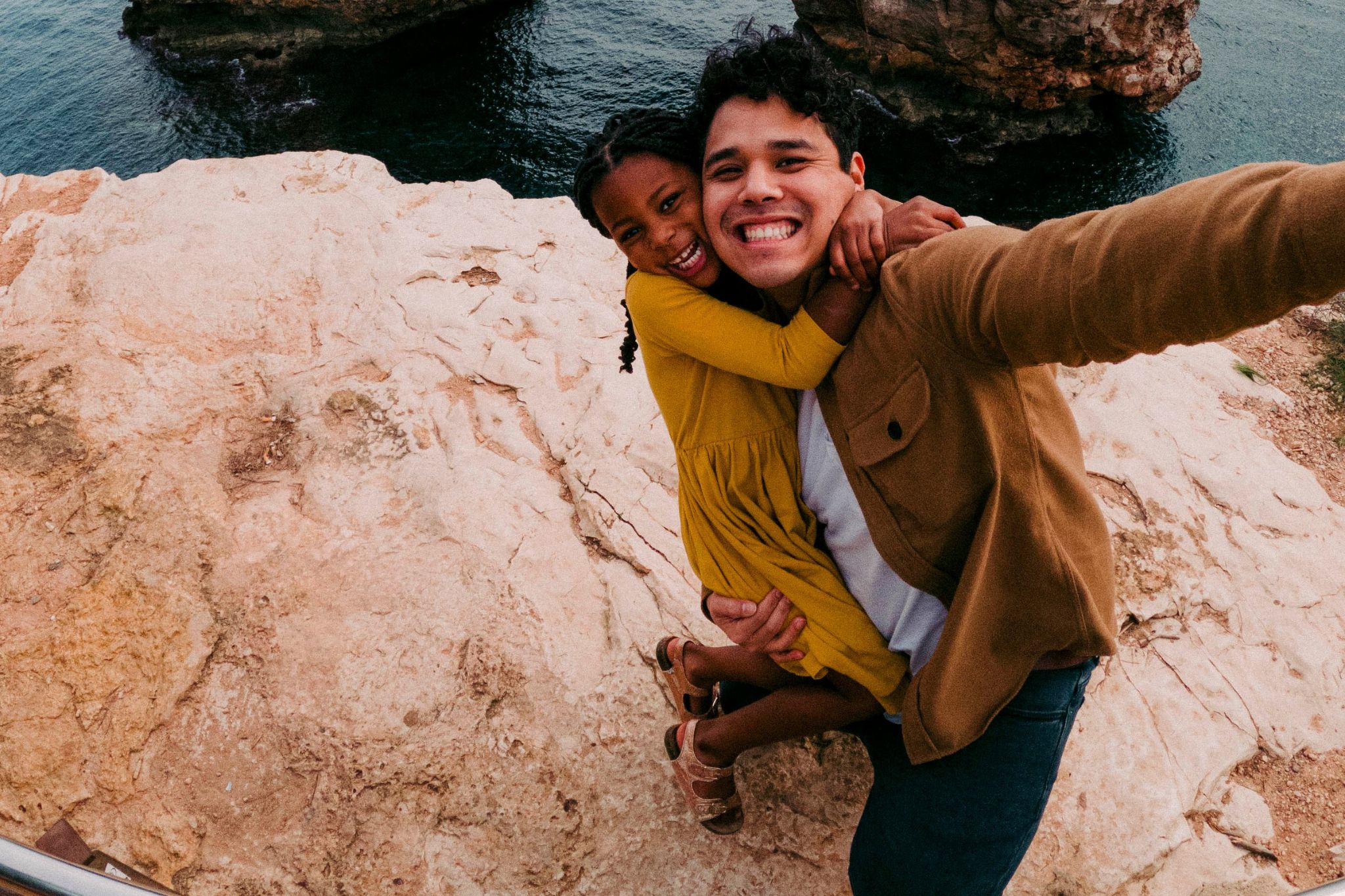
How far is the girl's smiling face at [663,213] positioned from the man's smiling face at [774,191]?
0.96ft

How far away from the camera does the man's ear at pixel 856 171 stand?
2.20 m

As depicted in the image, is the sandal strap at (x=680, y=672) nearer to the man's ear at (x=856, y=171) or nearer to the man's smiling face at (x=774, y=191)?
the man's smiling face at (x=774, y=191)

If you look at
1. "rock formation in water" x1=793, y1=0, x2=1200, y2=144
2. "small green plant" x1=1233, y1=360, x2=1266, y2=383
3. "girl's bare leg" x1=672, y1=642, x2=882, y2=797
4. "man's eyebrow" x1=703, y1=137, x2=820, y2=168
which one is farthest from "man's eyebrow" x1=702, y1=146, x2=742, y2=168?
"rock formation in water" x1=793, y1=0, x2=1200, y2=144

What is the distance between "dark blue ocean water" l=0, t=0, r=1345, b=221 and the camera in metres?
12.0

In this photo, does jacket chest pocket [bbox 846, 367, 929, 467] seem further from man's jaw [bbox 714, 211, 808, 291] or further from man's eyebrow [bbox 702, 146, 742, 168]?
man's eyebrow [bbox 702, 146, 742, 168]

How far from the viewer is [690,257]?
239 centimetres

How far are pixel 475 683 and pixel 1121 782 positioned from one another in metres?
2.55

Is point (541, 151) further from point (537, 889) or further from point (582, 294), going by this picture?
point (537, 889)

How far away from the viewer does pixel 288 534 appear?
3.69 meters

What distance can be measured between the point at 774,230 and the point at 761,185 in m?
0.12

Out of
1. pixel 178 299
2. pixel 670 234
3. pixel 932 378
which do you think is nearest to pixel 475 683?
pixel 670 234

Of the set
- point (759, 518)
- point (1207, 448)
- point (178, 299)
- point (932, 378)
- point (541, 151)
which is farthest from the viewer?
point (541, 151)

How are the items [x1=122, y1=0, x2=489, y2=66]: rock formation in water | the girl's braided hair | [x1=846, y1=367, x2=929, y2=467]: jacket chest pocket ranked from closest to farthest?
[x1=846, y1=367, x2=929, y2=467]: jacket chest pocket → the girl's braided hair → [x1=122, y1=0, x2=489, y2=66]: rock formation in water

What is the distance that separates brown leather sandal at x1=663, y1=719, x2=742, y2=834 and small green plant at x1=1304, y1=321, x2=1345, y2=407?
204 inches
